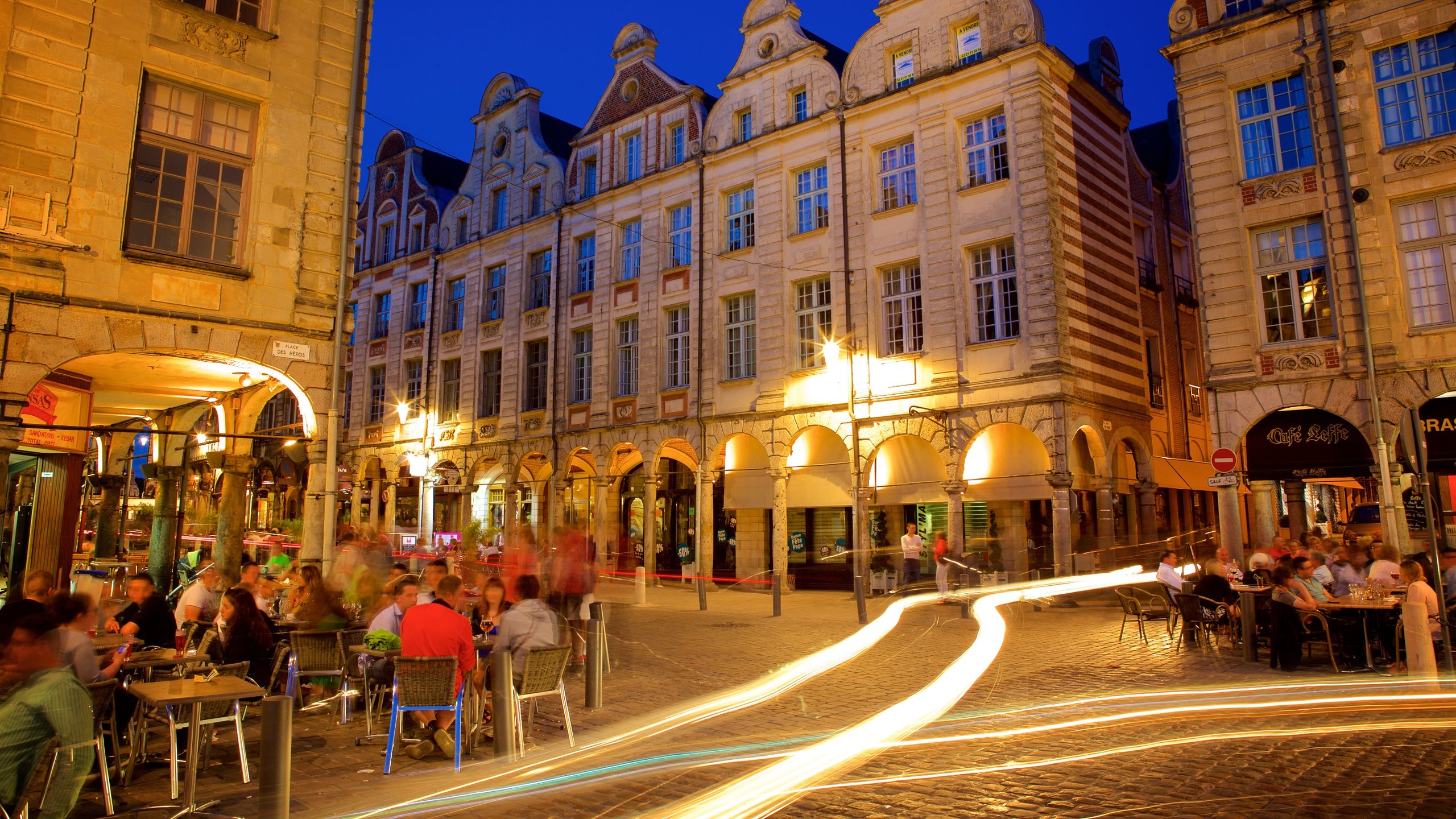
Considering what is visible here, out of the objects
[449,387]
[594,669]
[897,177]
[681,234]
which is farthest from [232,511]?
[449,387]

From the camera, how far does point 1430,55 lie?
610 inches

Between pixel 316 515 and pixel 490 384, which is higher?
pixel 490 384

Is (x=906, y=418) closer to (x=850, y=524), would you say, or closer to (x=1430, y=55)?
(x=850, y=524)

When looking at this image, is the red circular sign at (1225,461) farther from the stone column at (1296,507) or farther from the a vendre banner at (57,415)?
the a vendre banner at (57,415)

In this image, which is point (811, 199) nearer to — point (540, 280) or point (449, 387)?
point (540, 280)

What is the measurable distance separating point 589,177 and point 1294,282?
21.2m

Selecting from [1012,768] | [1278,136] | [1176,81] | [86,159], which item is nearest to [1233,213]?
[1278,136]

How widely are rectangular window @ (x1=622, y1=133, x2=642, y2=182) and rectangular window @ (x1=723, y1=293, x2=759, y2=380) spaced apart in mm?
6132

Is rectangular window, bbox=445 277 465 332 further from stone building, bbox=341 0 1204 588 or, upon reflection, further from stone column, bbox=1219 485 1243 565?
stone column, bbox=1219 485 1243 565

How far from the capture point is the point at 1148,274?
81.8ft

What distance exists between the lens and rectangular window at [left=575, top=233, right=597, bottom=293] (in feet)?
95.3

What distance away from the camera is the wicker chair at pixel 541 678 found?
6.85 meters

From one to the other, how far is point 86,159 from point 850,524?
17.8 metres

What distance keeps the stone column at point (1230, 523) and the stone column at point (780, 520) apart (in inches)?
390
